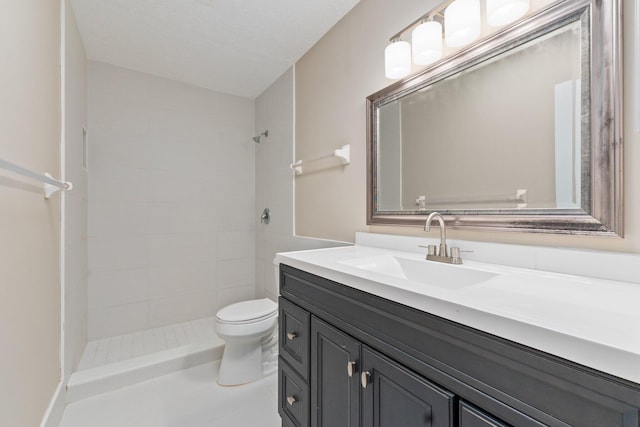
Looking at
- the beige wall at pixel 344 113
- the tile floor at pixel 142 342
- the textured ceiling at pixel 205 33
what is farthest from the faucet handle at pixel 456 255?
the tile floor at pixel 142 342

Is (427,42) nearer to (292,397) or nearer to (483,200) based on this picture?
(483,200)

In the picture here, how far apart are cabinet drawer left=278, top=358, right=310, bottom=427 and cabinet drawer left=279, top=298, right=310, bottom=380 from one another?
0.04 meters

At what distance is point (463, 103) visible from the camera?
1121 mm

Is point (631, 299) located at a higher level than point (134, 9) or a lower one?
lower

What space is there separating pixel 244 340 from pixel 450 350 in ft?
4.92

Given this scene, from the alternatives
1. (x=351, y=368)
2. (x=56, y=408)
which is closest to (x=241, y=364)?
(x=56, y=408)

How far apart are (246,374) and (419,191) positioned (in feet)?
5.26

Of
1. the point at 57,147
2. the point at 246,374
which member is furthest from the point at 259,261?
the point at 57,147

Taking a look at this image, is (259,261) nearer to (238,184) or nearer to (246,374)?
(238,184)

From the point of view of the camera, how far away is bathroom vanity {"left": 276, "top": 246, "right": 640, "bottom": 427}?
0.42 metres

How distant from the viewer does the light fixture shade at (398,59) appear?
50.6 inches

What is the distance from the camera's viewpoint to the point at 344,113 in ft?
5.66

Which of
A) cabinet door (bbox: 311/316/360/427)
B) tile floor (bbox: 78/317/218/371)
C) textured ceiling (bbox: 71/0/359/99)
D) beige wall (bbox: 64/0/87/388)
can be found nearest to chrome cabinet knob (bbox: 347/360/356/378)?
cabinet door (bbox: 311/316/360/427)

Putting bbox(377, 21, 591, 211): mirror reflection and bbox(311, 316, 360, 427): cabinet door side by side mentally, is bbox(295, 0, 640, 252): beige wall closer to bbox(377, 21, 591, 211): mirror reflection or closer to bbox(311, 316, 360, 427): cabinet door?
bbox(377, 21, 591, 211): mirror reflection
